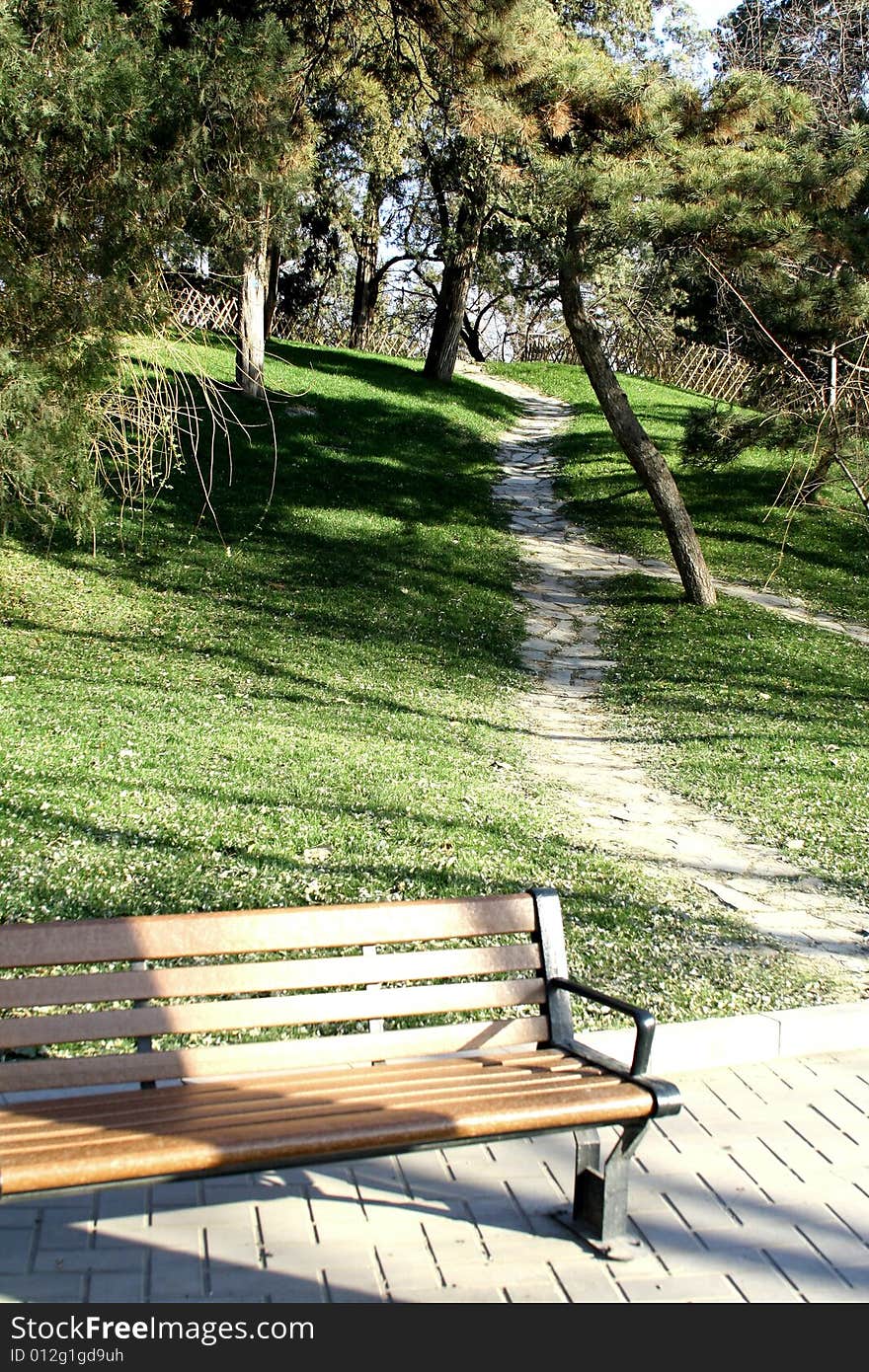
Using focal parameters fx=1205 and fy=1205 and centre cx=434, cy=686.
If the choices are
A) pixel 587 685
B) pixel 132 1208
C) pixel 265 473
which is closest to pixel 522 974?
pixel 132 1208

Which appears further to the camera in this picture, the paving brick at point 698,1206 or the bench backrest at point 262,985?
the paving brick at point 698,1206

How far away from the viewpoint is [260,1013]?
337 centimetres

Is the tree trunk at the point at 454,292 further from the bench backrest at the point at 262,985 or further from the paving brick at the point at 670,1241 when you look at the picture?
the paving brick at the point at 670,1241

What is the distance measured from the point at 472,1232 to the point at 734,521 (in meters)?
17.2

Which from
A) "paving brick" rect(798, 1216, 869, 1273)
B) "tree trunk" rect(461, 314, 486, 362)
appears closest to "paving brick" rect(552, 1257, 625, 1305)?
"paving brick" rect(798, 1216, 869, 1273)

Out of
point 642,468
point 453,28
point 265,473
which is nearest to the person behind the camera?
point 453,28

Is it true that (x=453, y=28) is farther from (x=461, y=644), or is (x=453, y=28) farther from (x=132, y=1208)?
(x=132, y=1208)

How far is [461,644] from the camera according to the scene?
12.8 metres

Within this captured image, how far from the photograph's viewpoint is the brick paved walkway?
10.0 feet

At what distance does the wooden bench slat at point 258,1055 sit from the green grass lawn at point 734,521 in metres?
11.1

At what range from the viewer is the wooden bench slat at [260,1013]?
312 cm

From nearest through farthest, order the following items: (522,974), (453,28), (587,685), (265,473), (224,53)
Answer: (522,974) < (224,53) < (453,28) < (587,685) < (265,473)

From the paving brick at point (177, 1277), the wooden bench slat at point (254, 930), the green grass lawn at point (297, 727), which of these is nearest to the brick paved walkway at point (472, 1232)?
the paving brick at point (177, 1277)
